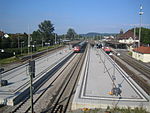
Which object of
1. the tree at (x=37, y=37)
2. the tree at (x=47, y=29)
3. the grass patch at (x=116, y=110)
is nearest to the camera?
the grass patch at (x=116, y=110)

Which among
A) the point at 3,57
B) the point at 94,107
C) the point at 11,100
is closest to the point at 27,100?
the point at 11,100

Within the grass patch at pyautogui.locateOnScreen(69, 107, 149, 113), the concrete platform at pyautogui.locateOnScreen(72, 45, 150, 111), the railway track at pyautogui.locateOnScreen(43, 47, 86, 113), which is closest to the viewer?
the grass patch at pyautogui.locateOnScreen(69, 107, 149, 113)

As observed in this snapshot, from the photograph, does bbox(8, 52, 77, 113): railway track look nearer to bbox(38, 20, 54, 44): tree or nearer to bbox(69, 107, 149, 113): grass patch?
bbox(69, 107, 149, 113): grass patch

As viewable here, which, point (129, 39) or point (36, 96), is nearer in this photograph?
point (36, 96)

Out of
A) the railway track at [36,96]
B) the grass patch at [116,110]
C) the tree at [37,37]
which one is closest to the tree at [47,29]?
the tree at [37,37]

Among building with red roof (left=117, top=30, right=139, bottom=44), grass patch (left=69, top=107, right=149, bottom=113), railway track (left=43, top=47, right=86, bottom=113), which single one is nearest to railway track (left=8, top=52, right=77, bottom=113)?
railway track (left=43, top=47, right=86, bottom=113)

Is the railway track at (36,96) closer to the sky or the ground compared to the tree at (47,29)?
closer to the ground

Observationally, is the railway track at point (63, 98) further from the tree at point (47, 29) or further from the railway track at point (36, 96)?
the tree at point (47, 29)

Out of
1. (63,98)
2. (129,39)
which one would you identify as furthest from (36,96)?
(129,39)

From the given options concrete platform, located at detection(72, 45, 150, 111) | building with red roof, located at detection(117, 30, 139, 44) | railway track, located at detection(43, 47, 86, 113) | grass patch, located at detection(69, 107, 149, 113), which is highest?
building with red roof, located at detection(117, 30, 139, 44)

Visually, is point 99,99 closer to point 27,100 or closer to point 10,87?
point 27,100

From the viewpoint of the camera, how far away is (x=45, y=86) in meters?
18.5

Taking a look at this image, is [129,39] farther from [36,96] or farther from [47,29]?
[36,96]

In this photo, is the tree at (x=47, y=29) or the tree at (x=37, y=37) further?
the tree at (x=47, y=29)
